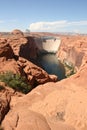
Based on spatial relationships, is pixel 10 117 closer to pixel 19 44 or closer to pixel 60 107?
pixel 60 107

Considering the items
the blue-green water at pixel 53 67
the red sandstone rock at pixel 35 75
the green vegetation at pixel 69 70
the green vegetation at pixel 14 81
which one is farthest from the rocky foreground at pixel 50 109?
the blue-green water at pixel 53 67

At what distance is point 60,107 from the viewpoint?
15.2 meters

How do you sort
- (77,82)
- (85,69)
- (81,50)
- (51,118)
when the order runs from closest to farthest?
1. (51,118)
2. (77,82)
3. (85,69)
4. (81,50)

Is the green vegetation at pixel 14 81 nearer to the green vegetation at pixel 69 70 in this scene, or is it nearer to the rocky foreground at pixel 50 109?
the rocky foreground at pixel 50 109

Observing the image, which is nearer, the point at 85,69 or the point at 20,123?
the point at 20,123

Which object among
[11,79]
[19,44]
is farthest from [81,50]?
[11,79]

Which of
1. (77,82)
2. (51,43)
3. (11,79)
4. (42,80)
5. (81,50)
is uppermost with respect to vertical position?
(77,82)

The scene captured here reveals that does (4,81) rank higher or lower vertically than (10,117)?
lower

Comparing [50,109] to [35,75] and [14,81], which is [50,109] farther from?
[35,75]

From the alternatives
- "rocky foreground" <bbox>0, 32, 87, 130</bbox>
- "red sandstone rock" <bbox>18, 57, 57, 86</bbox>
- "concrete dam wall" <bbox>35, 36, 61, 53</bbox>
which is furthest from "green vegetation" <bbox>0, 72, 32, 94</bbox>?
"concrete dam wall" <bbox>35, 36, 61, 53</bbox>

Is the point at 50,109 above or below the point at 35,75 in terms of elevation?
above

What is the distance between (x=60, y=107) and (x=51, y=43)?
408 feet

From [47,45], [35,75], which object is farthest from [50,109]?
[47,45]

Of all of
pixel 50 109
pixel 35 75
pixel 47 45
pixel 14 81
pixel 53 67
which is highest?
pixel 50 109
